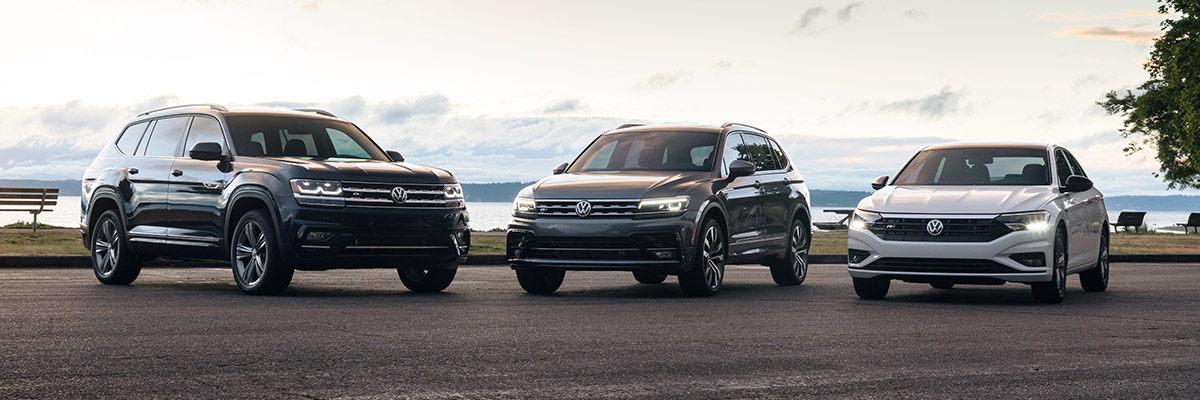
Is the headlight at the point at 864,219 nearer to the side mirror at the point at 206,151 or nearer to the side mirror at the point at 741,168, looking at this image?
the side mirror at the point at 741,168

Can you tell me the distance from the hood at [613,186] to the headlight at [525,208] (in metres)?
0.09

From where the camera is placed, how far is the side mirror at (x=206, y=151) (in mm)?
12469

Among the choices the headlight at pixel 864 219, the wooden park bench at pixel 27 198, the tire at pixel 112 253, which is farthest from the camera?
the wooden park bench at pixel 27 198

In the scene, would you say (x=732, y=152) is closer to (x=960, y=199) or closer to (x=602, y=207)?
(x=602, y=207)

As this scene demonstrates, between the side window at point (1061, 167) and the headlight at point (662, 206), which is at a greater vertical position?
the side window at point (1061, 167)

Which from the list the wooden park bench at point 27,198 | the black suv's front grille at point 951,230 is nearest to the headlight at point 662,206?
the black suv's front grille at point 951,230

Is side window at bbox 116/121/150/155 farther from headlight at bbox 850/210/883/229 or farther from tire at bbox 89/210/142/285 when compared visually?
headlight at bbox 850/210/883/229

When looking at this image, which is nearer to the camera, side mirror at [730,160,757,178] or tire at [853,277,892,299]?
tire at [853,277,892,299]

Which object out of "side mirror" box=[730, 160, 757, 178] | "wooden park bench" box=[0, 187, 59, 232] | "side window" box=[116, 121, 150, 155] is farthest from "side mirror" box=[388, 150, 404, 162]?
"wooden park bench" box=[0, 187, 59, 232]

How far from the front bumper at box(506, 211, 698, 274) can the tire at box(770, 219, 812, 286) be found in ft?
9.70

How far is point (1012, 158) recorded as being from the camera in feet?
45.4

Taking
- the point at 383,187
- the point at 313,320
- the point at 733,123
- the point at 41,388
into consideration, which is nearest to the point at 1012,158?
the point at 733,123

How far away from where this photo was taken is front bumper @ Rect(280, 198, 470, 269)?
12.1m

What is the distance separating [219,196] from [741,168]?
5095 millimetres
